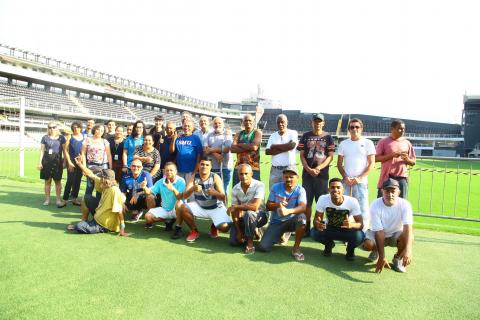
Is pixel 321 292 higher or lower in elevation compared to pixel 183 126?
lower

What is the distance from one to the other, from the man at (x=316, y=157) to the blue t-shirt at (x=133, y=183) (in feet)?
8.42

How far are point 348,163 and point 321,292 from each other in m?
2.27

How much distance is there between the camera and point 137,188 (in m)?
5.42

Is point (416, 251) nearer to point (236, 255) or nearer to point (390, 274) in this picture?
point (390, 274)

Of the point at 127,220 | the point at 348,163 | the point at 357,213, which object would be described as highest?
the point at 348,163

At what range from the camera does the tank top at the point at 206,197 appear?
Result: 4.87m

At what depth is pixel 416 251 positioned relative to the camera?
14.5ft

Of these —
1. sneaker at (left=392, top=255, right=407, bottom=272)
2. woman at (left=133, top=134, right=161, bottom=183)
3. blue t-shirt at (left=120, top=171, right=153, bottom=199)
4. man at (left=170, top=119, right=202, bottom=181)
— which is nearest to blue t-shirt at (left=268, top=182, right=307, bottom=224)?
sneaker at (left=392, top=255, right=407, bottom=272)

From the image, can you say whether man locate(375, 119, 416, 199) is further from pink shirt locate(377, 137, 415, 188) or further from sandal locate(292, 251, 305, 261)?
sandal locate(292, 251, 305, 261)

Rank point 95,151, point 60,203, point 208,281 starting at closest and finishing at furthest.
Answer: point 208,281 → point 95,151 → point 60,203

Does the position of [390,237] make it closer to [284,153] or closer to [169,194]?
[284,153]

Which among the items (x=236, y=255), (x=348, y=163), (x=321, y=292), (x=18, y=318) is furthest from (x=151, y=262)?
(x=348, y=163)

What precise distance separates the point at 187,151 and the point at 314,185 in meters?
2.24

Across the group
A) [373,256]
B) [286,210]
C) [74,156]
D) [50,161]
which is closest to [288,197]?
[286,210]
